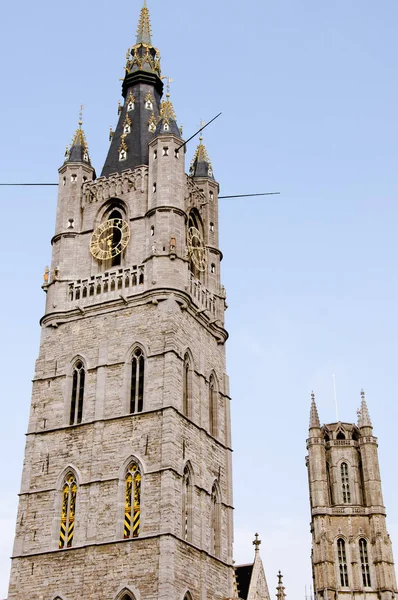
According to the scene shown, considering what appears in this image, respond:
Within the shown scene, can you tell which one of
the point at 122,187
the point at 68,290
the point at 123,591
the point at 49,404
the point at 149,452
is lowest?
the point at 123,591

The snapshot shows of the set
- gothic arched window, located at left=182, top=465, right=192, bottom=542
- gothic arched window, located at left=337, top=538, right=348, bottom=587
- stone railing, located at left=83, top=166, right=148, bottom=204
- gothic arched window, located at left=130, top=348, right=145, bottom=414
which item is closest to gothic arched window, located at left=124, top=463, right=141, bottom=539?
gothic arched window, located at left=182, top=465, right=192, bottom=542

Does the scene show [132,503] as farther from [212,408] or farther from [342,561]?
[342,561]

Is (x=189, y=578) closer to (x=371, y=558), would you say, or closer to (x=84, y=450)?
(x=84, y=450)

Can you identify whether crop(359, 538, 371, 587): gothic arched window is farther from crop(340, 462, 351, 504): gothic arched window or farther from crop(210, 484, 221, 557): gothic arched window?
crop(210, 484, 221, 557): gothic arched window

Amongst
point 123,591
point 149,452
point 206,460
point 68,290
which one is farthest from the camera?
point 68,290

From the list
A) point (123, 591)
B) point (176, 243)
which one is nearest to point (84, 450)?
point (123, 591)

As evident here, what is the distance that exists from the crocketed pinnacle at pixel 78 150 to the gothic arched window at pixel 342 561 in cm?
3772

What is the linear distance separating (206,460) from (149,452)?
3.42m

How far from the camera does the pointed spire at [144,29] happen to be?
52188mm

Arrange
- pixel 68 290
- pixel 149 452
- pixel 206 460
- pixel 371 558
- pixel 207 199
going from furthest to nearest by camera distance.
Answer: pixel 371 558, pixel 207 199, pixel 68 290, pixel 206 460, pixel 149 452

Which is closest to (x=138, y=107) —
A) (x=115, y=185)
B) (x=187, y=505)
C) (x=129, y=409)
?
(x=115, y=185)

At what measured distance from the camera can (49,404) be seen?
3953 centimetres

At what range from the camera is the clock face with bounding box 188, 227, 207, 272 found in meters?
43.7

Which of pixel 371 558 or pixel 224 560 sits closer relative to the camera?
pixel 224 560
